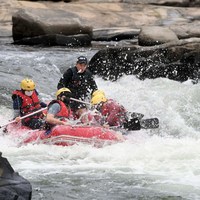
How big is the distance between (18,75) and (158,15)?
959 cm

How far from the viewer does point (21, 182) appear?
551cm

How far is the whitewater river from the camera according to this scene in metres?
7.36

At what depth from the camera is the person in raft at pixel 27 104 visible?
32.7 ft

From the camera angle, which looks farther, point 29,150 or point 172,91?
point 172,91

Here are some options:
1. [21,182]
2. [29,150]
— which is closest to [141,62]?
[29,150]

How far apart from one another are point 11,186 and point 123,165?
3252mm

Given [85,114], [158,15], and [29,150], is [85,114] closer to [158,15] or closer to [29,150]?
[29,150]

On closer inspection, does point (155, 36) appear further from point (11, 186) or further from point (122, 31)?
point (11, 186)

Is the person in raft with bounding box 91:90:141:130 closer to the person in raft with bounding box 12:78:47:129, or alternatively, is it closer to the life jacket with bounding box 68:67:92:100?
the life jacket with bounding box 68:67:92:100

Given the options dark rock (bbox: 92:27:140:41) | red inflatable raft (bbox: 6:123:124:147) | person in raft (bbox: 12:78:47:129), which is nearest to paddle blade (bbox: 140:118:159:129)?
red inflatable raft (bbox: 6:123:124:147)

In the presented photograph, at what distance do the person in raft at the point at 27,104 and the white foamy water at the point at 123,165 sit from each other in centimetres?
45

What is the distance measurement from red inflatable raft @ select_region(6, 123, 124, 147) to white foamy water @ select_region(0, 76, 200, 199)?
104 millimetres

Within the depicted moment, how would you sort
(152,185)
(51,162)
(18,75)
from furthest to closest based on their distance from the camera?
(18,75) < (51,162) < (152,185)

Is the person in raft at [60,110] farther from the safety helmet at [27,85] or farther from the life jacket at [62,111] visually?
the safety helmet at [27,85]
